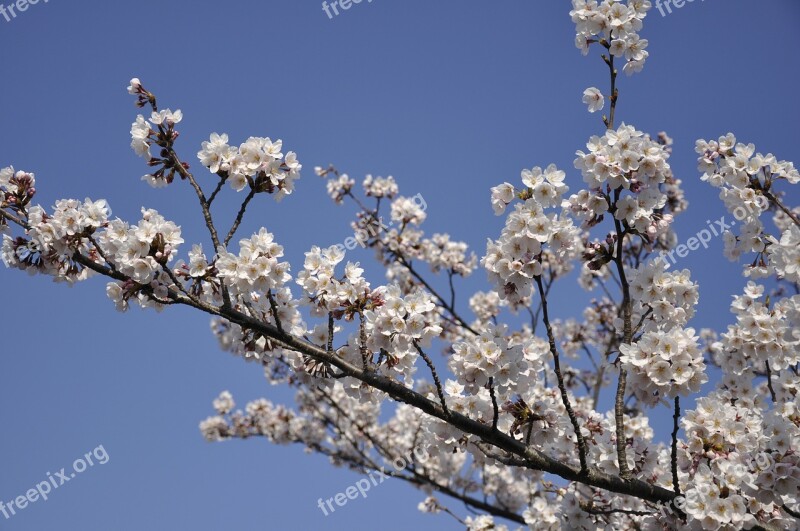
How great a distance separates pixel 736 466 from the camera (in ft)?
12.7

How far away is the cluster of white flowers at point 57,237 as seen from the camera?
3.76 metres

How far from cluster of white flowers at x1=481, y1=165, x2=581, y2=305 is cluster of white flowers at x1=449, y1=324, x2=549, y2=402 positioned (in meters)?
0.39

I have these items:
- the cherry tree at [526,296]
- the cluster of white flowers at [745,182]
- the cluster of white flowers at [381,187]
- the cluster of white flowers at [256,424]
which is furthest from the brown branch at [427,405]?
the cluster of white flowers at [256,424]

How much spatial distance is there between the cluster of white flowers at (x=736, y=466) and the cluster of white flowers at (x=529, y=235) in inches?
65.7

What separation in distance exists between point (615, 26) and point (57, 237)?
4.53 m

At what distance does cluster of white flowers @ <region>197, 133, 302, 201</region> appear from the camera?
13.1 ft

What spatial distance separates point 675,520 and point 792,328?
6.32 ft

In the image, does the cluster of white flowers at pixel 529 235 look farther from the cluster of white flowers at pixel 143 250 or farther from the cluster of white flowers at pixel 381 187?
the cluster of white flowers at pixel 381 187

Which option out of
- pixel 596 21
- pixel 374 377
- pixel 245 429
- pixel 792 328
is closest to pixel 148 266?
pixel 374 377

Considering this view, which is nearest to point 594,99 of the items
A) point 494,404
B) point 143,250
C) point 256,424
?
point 494,404

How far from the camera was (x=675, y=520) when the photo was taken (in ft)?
13.5

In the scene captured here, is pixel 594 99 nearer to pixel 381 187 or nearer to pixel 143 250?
pixel 143 250

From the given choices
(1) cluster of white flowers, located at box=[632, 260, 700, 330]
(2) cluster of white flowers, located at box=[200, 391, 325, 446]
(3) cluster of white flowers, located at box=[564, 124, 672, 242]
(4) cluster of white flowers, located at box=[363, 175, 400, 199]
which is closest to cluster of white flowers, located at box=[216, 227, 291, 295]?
(3) cluster of white flowers, located at box=[564, 124, 672, 242]

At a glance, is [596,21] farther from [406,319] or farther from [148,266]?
[148,266]
